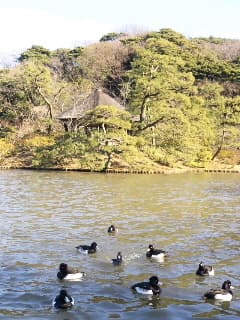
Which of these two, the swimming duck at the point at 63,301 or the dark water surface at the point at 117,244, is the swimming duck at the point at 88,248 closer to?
the dark water surface at the point at 117,244

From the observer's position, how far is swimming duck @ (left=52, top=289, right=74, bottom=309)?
33.2ft

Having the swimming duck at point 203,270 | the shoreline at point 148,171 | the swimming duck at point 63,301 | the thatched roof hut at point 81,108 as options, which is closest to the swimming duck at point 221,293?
the swimming duck at point 203,270

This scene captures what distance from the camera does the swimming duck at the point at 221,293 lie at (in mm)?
10773

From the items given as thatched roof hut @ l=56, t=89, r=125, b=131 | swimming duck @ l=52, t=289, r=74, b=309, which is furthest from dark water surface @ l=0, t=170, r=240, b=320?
thatched roof hut @ l=56, t=89, r=125, b=131

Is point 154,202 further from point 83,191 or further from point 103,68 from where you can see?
point 103,68

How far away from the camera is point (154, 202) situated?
23.4 m

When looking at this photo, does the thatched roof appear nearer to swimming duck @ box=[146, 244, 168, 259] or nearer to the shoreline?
the shoreline

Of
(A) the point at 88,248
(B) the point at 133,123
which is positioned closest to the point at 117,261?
(A) the point at 88,248

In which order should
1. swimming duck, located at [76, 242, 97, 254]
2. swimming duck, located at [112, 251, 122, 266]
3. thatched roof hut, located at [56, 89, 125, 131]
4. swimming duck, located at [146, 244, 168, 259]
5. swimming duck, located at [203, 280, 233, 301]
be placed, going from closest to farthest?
1. swimming duck, located at [203, 280, 233, 301]
2. swimming duck, located at [112, 251, 122, 266]
3. swimming duck, located at [146, 244, 168, 259]
4. swimming duck, located at [76, 242, 97, 254]
5. thatched roof hut, located at [56, 89, 125, 131]

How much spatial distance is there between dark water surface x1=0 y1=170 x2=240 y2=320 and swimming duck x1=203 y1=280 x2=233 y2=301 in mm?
149

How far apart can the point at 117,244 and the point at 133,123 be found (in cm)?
2423

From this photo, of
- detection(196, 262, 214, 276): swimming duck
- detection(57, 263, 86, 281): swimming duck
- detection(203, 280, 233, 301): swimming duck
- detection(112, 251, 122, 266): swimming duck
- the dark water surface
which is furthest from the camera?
detection(112, 251, 122, 266): swimming duck

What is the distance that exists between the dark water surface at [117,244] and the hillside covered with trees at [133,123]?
8234mm

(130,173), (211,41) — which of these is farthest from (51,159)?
(211,41)
